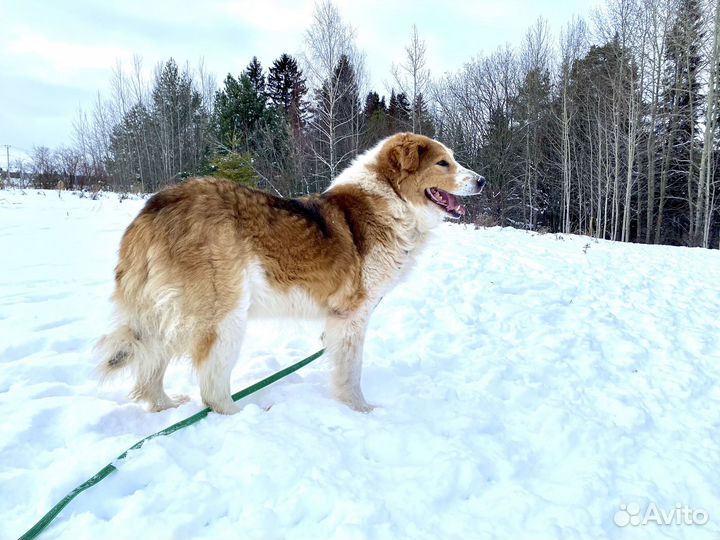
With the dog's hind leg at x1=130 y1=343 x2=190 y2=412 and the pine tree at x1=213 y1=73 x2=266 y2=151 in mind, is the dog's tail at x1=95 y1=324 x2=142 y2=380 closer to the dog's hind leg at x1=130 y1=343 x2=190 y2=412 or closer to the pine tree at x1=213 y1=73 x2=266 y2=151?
the dog's hind leg at x1=130 y1=343 x2=190 y2=412

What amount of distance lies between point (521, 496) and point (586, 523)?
31 cm

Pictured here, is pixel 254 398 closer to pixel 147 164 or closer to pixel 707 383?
pixel 707 383

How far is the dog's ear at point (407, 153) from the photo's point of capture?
369 cm

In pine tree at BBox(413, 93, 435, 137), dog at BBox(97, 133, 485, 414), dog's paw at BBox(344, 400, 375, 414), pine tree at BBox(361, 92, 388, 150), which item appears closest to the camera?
dog at BBox(97, 133, 485, 414)

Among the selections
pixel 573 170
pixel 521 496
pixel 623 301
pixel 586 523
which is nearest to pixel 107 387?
pixel 521 496

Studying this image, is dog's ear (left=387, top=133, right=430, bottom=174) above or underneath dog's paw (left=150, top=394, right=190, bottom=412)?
above

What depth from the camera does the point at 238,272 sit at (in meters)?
2.75

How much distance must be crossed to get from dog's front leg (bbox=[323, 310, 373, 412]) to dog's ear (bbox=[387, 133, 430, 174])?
1.31 metres

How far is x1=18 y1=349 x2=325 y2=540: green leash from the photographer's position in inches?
68.1

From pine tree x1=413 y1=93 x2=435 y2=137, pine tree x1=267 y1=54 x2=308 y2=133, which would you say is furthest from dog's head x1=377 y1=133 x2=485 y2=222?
pine tree x1=267 y1=54 x2=308 y2=133

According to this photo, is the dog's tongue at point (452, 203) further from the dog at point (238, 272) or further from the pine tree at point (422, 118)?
the pine tree at point (422, 118)

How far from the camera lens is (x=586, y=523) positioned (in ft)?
7.09

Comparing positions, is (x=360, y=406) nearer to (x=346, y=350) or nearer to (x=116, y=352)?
(x=346, y=350)

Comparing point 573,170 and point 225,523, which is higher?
point 573,170
